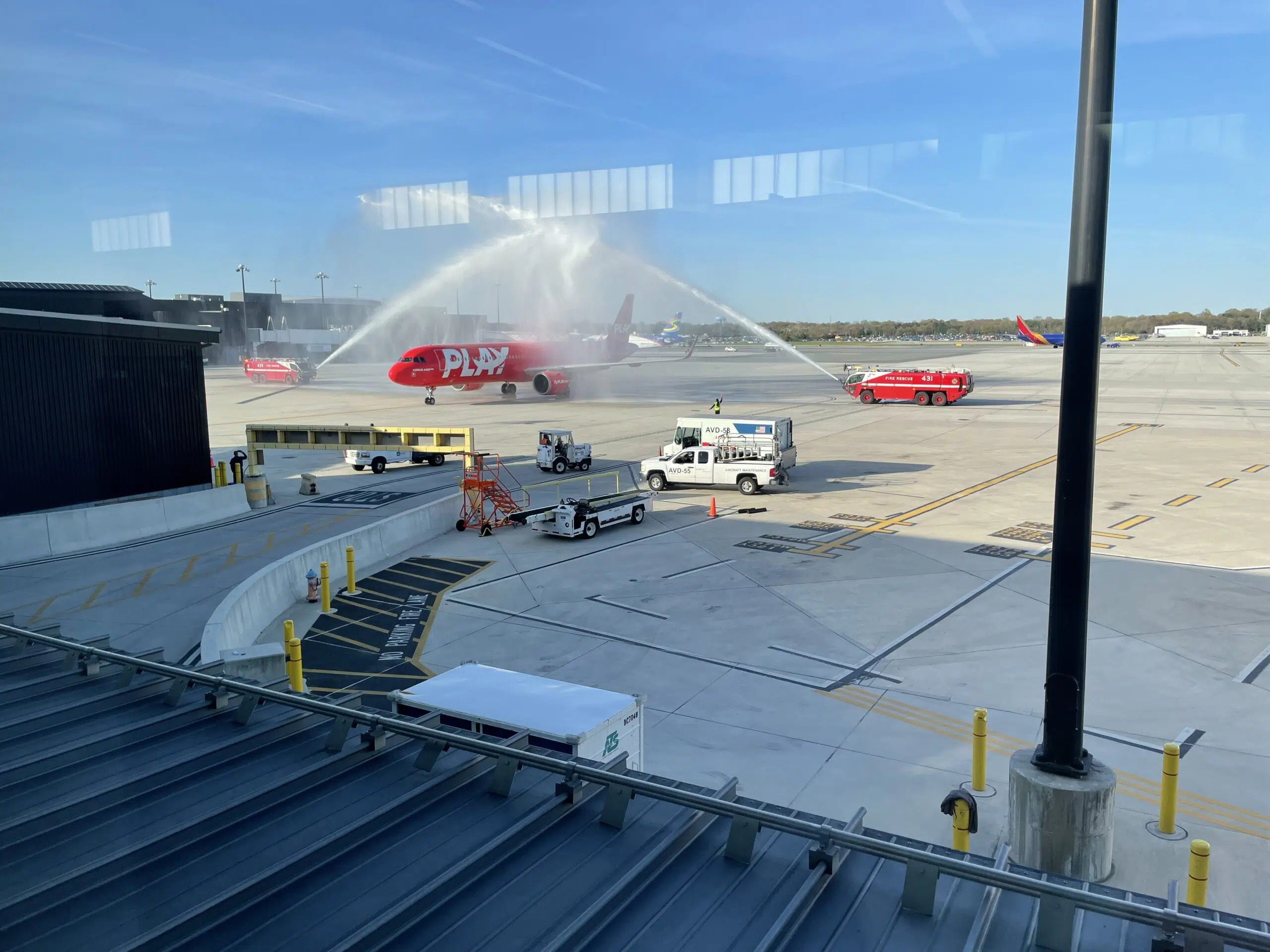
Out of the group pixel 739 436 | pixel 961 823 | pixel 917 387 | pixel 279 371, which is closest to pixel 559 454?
pixel 739 436

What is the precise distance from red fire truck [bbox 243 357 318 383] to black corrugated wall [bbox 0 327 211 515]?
62.8 meters

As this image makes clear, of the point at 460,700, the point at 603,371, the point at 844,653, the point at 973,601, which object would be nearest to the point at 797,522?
the point at 973,601

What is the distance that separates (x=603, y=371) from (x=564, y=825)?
75.8 metres

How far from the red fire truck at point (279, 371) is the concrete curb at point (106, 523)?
209 ft

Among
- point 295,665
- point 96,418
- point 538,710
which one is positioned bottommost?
point 295,665

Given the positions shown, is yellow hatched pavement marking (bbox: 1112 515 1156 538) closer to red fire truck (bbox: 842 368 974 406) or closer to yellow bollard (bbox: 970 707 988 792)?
yellow bollard (bbox: 970 707 988 792)

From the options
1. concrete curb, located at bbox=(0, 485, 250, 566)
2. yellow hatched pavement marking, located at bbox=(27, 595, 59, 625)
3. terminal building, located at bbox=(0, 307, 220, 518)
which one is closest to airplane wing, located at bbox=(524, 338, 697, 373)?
terminal building, located at bbox=(0, 307, 220, 518)

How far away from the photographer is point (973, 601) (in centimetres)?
1984

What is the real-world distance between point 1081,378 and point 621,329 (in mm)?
74155

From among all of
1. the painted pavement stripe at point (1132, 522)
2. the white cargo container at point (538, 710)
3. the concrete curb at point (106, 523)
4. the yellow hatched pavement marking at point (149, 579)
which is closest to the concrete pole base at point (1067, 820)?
the white cargo container at point (538, 710)

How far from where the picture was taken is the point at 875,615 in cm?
1903

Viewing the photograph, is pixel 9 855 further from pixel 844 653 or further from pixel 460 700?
pixel 844 653

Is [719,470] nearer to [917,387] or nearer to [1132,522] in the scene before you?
[1132,522]

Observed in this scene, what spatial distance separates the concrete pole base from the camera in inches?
350
